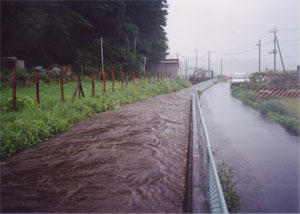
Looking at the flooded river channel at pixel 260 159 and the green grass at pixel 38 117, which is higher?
the green grass at pixel 38 117

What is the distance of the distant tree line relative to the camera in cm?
1767

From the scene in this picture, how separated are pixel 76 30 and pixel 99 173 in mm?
23273

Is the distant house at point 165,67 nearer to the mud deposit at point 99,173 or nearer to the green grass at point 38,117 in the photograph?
the green grass at point 38,117

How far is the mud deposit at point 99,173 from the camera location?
378cm

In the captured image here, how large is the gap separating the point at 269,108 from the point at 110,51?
16726 mm

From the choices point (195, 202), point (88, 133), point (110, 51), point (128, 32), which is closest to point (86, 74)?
point (110, 51)

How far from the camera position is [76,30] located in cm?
2566

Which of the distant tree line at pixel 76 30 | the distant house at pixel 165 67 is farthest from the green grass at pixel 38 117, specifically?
the distant house at pixel 165 67

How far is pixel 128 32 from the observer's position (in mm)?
27531

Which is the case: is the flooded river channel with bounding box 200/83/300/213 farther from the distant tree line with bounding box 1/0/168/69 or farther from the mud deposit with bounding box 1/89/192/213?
the distant tree line with bounding box 1/0/168/69

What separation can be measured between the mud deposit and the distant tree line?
13184 mm

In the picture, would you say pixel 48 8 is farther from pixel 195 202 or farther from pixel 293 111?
pixel 195 202

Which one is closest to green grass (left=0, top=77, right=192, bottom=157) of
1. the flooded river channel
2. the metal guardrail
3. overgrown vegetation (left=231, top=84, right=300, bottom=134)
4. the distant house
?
the metal guardrail

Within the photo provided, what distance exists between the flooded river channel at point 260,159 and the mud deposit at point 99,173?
143cm
